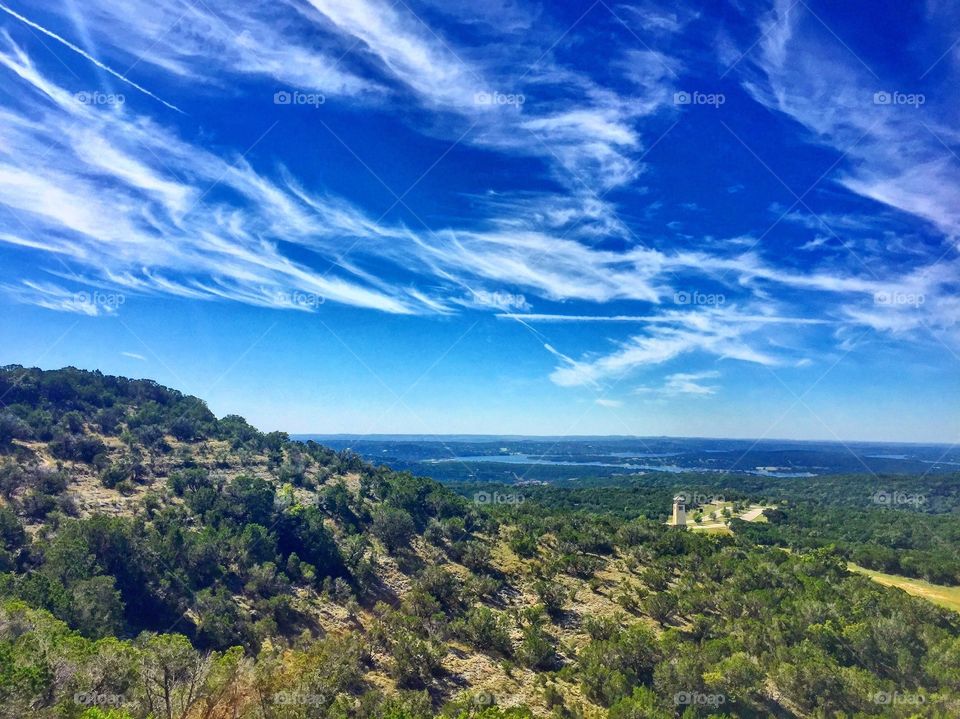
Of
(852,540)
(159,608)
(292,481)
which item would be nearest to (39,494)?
(159,608)

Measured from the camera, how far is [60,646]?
14820 millimetres

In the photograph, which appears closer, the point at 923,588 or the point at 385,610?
the point at 385,610

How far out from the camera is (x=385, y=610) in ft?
87.7

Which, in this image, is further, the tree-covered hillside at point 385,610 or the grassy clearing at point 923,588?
the grassy clearing at point 923,588

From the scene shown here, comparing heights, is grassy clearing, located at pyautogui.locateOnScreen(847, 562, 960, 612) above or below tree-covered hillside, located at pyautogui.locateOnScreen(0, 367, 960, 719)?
below

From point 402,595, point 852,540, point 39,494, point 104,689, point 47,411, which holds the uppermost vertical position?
point 47,411

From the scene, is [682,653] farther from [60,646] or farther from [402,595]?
[60,646]

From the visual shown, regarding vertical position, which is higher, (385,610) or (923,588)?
(385,610)

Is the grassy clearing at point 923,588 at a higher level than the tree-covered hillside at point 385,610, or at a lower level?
lower

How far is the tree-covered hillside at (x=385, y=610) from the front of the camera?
1553cm

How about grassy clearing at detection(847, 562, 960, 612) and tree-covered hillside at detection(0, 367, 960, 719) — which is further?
grassy clearing at detection(847, 562, 960, 612)

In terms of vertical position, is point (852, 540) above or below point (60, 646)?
below

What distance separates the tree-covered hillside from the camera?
15531 millimetres

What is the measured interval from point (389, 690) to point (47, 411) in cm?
4650
